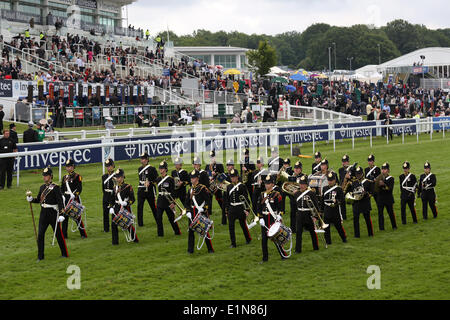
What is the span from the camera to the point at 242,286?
1044cm

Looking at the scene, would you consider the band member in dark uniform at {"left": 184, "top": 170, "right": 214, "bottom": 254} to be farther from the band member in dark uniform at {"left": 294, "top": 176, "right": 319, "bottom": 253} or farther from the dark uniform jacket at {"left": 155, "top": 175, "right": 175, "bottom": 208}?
the band member in dark uniform at {"left": 294, "top": 176, "right": 319, "bottom": 253}

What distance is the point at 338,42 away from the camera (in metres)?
124

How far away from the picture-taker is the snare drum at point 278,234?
11.7 meters

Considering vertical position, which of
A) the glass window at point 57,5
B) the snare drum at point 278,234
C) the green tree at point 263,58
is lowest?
the snare drum at point 278,234

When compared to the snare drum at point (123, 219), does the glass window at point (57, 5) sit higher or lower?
higher

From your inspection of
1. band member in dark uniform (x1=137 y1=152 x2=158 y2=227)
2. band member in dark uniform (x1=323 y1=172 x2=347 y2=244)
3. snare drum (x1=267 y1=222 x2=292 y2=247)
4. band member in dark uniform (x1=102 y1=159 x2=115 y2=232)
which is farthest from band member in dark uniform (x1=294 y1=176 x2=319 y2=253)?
band member in dark uniform (x1=102 y1=159 x2=115 y2=232)

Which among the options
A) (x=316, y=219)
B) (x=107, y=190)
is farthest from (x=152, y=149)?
(x=316, y=219)

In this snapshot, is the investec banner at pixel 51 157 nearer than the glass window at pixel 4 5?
Yes

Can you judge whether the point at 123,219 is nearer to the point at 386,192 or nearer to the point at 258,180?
the point at 258,180

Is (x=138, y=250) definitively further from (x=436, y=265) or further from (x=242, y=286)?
(x=436, y=265)

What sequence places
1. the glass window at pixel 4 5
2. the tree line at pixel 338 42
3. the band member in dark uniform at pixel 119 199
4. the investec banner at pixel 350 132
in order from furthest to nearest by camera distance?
1. the tree line at pixel 338 42
2. the glass window at pixel 4 5
3. the investec banner at pixel 350 132
4. the band member in dark uniform at pixel 119 199

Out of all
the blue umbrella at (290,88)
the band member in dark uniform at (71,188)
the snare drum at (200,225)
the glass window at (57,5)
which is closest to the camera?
the snare drum at (200,225)

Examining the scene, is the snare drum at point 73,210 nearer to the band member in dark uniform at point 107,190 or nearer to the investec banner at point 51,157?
the band member in dark uniform at point 107,190

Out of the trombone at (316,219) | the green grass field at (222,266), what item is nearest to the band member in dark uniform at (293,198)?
the green grass field at (222,266)
